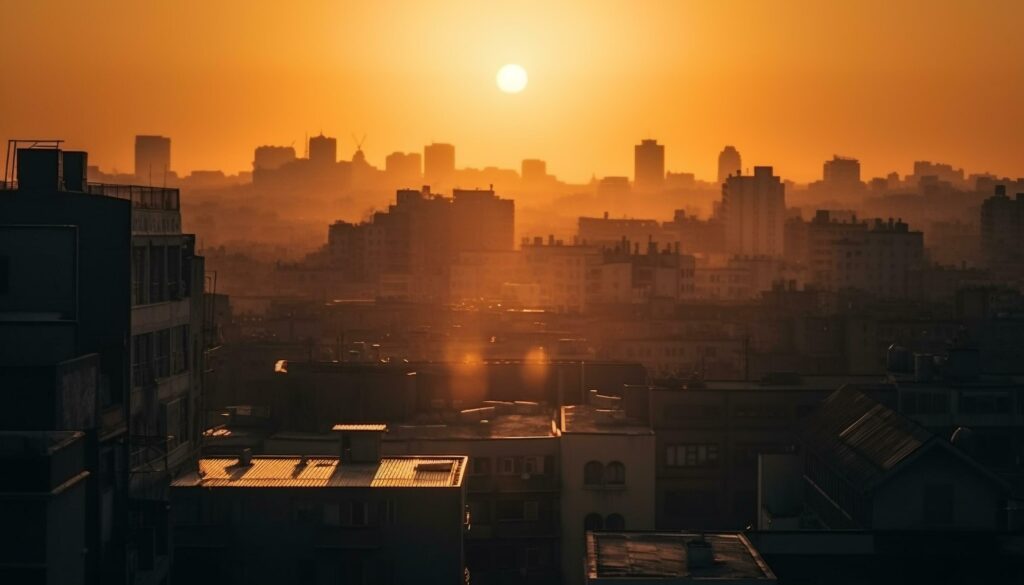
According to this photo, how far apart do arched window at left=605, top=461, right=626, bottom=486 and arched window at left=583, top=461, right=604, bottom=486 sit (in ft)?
0.39

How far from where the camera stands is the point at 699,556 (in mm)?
16453

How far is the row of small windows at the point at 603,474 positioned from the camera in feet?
88.4

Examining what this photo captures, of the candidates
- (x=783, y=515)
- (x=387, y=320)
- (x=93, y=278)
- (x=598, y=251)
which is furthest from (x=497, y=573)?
(x=598, y=251)

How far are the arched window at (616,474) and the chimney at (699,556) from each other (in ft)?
33.7

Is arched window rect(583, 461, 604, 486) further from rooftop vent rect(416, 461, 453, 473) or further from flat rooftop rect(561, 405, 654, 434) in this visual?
rooftop vent rect(416, 461, 453, 473)

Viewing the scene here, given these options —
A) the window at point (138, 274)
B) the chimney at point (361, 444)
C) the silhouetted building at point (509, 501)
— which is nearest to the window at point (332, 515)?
the chimney at point (361, 444)

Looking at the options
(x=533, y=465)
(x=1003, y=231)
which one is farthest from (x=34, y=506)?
(x=1003, y=231)

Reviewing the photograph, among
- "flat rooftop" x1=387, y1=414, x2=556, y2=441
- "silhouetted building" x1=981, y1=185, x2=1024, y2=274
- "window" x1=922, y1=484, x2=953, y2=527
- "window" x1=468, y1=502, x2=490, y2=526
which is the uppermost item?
"silhouetted building" x1=981, y1=185, x2=1024, y2=274

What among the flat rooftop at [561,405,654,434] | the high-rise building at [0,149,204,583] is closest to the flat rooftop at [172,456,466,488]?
the high-rise building at [0,149,204,583]

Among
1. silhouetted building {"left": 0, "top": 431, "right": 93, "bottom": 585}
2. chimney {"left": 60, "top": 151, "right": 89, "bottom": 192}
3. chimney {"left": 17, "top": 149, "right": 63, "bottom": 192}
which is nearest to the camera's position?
silhouetted building {"left": 0, "top": 431, "right": 93, "bottom": 585}

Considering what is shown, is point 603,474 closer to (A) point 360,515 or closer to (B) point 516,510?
(B) point 516,510

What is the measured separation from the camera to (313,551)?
1964 centimetres

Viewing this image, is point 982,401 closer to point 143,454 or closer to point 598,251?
point 143,454

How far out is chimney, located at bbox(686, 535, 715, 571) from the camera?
16.4m
